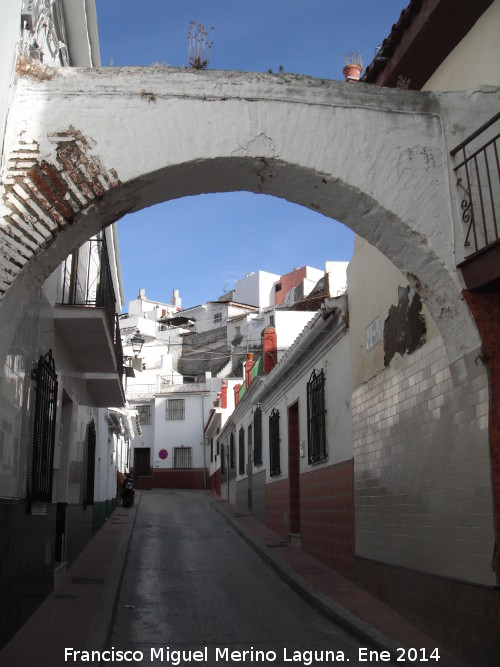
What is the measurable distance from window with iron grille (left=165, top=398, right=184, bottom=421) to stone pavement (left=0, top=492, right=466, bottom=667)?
27.1m

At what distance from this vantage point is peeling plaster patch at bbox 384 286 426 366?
6.50 m

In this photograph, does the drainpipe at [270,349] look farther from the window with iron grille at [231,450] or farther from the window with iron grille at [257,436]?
the window with iron grille at [231,450]

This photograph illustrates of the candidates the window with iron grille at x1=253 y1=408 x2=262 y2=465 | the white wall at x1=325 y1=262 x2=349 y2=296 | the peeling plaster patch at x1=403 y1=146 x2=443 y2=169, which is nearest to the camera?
the peeling plaster patch at x1=403 y1=146 x2=443 y2=169

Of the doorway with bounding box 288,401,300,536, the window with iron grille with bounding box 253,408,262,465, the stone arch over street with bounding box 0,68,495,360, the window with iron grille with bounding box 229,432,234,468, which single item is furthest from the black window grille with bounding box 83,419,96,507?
the window with iron grille with bounding box 229,432,234,468

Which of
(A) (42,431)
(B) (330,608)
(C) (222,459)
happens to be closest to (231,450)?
(C) (222,459)

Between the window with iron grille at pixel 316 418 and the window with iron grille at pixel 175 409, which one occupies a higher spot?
the window with iron grille at pixel 175 409

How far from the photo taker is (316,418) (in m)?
10.9

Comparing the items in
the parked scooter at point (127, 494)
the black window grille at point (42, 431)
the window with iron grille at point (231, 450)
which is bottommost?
the parked scooter at point (127, 494)

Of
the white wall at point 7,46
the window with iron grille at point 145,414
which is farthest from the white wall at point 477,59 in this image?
the window with iron grille at point 145,414

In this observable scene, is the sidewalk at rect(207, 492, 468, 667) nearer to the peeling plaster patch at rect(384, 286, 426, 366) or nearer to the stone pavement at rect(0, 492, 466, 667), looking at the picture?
the stone pavement at rect(0, 492, 466, 667)

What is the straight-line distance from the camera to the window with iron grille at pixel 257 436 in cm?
1709

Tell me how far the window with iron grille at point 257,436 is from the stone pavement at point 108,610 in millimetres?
5231

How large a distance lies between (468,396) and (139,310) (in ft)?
203

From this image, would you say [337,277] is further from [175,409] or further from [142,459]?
[142,459]
